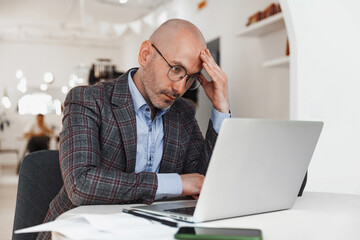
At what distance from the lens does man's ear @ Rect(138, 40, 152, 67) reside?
150cm

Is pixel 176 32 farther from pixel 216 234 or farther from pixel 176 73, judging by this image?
pixel 216 234

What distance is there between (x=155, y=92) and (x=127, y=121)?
5.5 inches

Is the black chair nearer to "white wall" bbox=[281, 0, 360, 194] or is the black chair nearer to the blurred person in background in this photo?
"white wall" bbox=[281, 0, 360, 194]

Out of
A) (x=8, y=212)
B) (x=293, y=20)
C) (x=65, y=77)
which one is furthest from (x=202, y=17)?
(x=65, y=77)

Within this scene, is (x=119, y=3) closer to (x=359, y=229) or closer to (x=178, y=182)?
(x=178, y=182)

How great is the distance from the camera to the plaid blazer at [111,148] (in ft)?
3.98

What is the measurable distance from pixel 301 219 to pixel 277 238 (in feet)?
0.69

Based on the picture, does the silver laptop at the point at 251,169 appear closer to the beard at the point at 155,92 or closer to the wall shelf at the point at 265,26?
the beard at the point at 155,92

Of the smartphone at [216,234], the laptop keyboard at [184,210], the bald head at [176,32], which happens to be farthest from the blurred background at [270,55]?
the smartphone at [216,234]

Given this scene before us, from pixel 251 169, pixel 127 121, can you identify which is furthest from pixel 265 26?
pixel 251 169

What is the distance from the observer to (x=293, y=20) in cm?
261

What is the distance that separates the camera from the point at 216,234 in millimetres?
793

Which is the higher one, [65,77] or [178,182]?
[65,77]

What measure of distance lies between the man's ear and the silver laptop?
1.90ft
